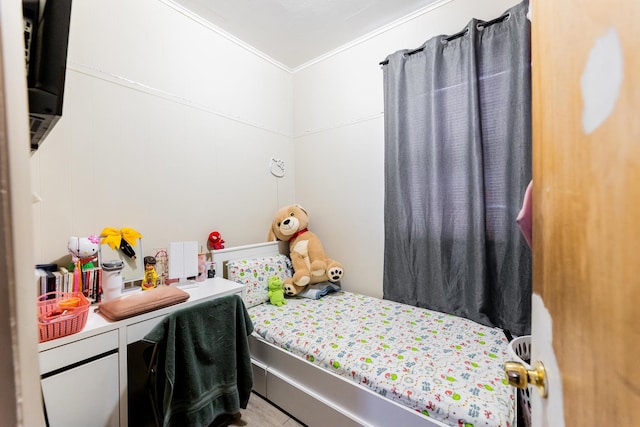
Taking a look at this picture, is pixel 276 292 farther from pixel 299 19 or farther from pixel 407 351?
pixel 299 19

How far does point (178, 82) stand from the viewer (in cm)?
196

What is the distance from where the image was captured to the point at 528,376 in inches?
21.0

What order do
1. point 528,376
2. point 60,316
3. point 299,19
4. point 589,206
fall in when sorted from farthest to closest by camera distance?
point 299,19
point 60,316
point 528,376
point 589,206

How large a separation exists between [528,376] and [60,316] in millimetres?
1575

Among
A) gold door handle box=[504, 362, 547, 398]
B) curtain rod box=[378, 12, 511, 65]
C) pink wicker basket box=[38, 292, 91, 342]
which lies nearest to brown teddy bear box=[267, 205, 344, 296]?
pink wicker basket box=[38, 292, 91, 342]

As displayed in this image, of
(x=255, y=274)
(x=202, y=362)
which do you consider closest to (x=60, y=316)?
(x=202, y=362)

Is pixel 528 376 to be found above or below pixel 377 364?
above

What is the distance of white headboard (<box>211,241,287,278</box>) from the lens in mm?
2096

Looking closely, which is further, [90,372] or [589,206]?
[90,372]

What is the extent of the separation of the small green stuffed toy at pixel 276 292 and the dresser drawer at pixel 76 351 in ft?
3.66

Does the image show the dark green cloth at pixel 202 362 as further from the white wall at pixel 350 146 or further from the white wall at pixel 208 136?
the white wall at pixel 350 146

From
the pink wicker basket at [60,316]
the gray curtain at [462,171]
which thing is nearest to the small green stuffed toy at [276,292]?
the gray curtain at [462,171]

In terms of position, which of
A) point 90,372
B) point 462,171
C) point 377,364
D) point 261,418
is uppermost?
point 462,171

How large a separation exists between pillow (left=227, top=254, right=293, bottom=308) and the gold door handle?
1.73m
